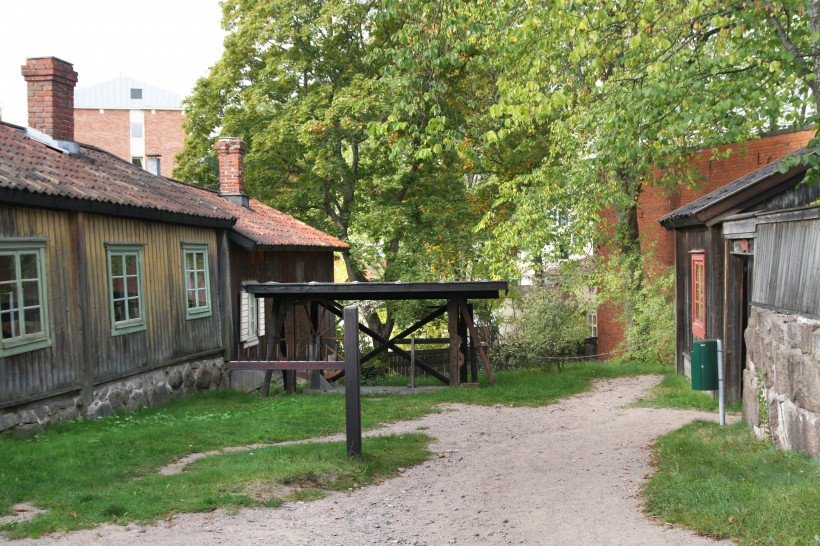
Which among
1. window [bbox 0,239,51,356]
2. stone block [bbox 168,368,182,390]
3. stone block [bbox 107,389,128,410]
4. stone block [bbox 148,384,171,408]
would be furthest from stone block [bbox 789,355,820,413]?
stone block [bbox 168,368,182,390]

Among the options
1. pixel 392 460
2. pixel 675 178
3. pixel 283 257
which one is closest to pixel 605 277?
pixel 675 178

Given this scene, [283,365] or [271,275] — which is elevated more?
[271,275]

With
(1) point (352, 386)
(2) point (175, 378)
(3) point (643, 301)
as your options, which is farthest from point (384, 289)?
(3) point (643, 301)

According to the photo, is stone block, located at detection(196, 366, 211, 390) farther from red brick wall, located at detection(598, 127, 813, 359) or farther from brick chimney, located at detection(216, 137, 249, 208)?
red brick wall, located at detection(598, 127, 813, 359)

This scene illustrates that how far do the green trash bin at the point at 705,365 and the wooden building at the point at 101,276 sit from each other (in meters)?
8.65

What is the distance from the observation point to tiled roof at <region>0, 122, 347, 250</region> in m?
10.4

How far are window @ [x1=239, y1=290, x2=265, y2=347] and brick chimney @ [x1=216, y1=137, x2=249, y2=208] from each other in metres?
3.73

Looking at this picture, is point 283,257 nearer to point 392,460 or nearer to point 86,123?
point 392,460

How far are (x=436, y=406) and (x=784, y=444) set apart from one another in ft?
Answer: 23.4

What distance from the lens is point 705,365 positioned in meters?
11.1

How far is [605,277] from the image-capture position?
22.2m

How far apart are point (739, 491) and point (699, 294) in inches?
366

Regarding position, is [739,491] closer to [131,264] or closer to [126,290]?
[126,290]

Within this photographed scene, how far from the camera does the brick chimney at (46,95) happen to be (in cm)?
1386
